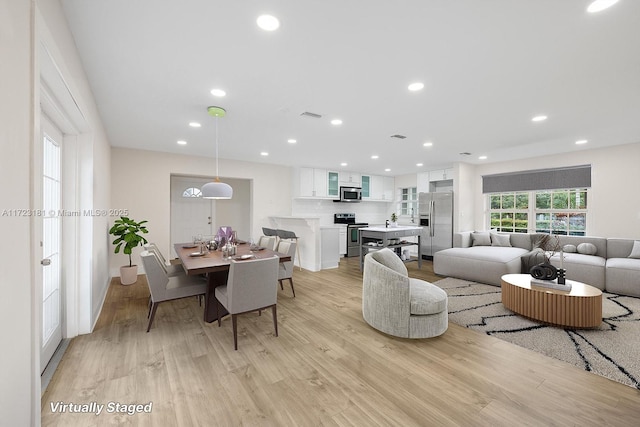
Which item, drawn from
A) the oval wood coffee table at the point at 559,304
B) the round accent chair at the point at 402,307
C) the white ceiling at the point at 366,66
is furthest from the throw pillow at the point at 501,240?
the round accent chair at the point at 402,307

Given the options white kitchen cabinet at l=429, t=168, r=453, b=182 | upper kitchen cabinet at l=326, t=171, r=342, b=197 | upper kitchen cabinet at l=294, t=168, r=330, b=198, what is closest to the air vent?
upper kitchen cabinet at l=294, t=168, r=330, b=198

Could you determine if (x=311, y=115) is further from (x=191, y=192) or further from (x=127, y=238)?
(x=191, y=192)

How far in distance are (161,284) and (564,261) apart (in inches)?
231

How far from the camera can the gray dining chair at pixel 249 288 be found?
7.90 feet

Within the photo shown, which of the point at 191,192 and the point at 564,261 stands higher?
the point at 191,192

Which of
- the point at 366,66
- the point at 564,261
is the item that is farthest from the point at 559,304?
the point at 366,66

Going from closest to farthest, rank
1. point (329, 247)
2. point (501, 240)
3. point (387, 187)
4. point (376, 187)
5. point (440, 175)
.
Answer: point (501, 240) → point (329, 247) → point (440, 175) → point (376, 187) → point (387, 187)

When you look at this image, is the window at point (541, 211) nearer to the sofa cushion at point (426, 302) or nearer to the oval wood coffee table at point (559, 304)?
the oval wood coffee table at point (559, 304)

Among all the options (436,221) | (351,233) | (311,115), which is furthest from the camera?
(351,233)

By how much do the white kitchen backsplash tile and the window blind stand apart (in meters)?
3.13

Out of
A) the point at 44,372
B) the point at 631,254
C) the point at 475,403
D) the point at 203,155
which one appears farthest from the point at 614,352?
the point at 203,155

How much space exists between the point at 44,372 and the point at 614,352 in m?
4.72

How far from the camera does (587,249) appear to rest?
15.0 feet

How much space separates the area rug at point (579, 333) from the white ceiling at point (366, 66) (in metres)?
2.43
